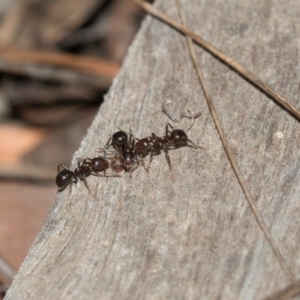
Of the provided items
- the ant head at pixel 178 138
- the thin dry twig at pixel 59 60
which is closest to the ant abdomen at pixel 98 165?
the ant head at pixel 178 138

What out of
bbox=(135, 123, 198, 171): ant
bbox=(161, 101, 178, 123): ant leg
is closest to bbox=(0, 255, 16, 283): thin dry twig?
bbox=(135, 123, 198, 171): ant

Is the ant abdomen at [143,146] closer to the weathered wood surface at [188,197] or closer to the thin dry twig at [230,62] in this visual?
the weathered wood surface at [188,197]

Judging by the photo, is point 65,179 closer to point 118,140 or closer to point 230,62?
point 118,140

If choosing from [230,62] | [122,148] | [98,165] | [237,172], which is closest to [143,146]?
[122,148]

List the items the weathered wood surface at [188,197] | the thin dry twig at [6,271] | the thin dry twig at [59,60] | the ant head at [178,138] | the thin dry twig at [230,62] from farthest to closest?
the thin dry twig at [59,60] < the thin dry twig at [6,271] < the thin dry twig at [230,62] < the ant head at [178,138] < the weathered wood surface at [188,197]

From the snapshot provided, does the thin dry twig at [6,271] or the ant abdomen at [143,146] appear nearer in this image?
the ant abdomen at [143,146]

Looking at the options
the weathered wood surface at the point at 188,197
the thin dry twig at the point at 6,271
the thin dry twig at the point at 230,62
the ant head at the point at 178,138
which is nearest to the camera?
the weathered wood surface at the point at 188,197

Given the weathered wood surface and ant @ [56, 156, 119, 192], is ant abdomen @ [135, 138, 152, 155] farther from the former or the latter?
ant @ [56, 156, 119, 192]
